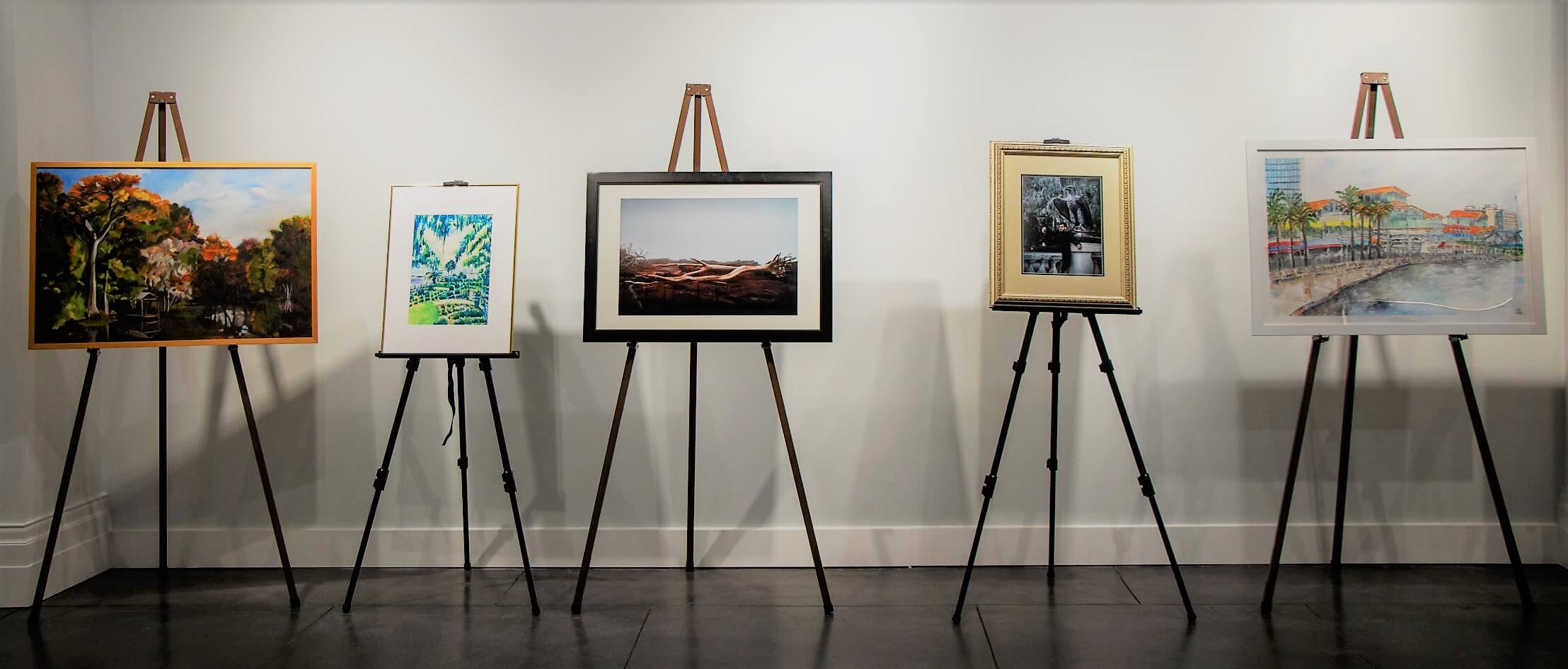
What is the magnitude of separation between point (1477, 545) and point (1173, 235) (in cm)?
167

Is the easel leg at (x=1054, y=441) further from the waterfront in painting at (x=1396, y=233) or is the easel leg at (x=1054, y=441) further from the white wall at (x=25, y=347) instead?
the white wall at (x=25, y=347)

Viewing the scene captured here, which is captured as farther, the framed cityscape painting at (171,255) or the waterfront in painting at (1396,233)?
the waterfront in painting at (1396,233)

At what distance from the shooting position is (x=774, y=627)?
9.30ft

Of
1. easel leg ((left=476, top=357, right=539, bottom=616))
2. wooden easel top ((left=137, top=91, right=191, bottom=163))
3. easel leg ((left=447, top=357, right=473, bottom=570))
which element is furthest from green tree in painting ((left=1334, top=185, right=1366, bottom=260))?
wooden easel top ((left=137, top=91, right=191, bottom=163))

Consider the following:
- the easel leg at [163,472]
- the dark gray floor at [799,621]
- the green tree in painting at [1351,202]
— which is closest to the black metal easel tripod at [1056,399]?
the dark gray floor at [799,621]

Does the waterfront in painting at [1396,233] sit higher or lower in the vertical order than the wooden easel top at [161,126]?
lower

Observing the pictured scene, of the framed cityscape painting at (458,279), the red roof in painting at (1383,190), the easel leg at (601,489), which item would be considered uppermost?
the red roof in painting at (1383,190)

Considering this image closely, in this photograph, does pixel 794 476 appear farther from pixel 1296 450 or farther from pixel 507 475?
pixel 1296 450

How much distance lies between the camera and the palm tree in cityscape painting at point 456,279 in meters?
3.02

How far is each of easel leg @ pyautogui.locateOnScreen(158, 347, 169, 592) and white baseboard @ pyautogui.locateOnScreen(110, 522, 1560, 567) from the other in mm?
128

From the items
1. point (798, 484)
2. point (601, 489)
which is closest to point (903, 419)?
point (798, 484)

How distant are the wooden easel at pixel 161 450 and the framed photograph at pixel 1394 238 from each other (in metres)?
3.37

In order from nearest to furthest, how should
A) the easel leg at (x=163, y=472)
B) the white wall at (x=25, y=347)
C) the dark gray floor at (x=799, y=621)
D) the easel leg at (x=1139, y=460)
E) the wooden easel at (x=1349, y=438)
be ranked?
the dark gray floor at (x=799, y=621)
the easel leg at (x=1139, y=460)
the wooden easel at (x=1349, y=438)
the white wall at (x=25, y=347)
the easel leg at (x=163, y=472)

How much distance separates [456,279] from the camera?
9.92 ft
